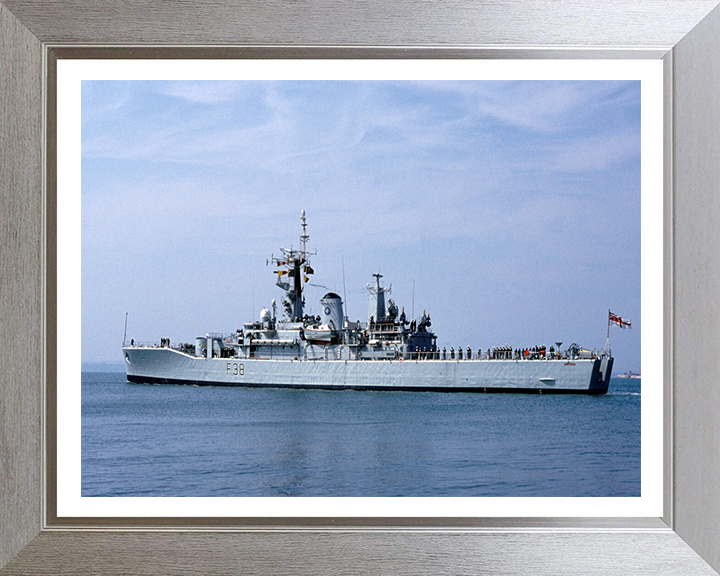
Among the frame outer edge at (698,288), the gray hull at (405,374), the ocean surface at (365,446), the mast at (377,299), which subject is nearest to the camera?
the frame outer edge at (698,288)

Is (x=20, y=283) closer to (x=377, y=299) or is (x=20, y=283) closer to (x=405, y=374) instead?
(x=405, y=374)

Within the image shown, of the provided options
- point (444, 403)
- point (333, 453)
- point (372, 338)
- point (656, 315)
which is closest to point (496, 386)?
point (444, 403)

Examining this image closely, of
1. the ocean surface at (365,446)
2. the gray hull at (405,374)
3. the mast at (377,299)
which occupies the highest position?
the mast at (377,299)

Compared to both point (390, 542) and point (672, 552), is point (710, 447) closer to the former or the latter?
point (672, 552)

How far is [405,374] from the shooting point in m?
16.8

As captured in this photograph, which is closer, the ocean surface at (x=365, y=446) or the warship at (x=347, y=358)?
the ocean surface at (x=365, y=446)

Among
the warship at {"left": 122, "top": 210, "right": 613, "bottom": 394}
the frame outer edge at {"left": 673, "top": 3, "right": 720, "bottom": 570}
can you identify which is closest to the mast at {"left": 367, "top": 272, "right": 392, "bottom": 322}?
the warship at {"left": 122, "top": 210, "right": 613, "bottom": 394}

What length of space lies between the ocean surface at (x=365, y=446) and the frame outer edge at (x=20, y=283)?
6305mm

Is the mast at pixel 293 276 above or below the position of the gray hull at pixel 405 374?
above

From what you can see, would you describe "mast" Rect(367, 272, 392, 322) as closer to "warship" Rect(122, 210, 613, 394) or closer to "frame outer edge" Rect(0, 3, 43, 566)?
"warship" Rect(122, 210, 613, 394)

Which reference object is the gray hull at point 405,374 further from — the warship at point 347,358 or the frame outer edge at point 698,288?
the frame outer edge at point 698,288

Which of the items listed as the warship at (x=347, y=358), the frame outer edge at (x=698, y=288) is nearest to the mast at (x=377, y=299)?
the warship at (x=347, y=358)

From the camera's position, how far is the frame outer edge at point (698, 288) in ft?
6.16

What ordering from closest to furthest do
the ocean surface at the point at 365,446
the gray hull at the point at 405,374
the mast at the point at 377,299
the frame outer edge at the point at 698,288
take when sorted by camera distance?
the frame outer edge at the point at 698,288 < the ocean surface at the point at 365,446 < the gray hull at the point at 405,374 < the mast at the point at 377,299
